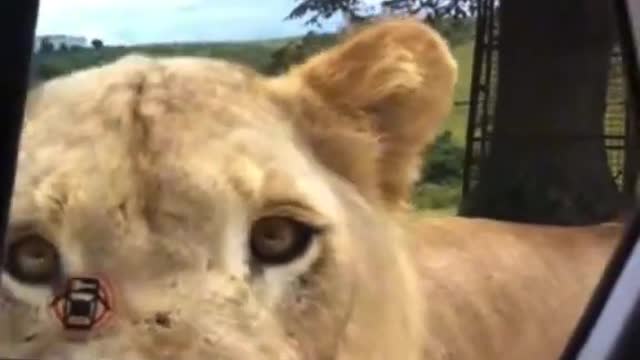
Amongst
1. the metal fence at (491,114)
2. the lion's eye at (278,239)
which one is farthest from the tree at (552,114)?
the lion's eye at (278,239)

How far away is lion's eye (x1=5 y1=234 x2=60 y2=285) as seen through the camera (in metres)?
1.03

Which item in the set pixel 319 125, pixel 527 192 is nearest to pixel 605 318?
pixel 527 192

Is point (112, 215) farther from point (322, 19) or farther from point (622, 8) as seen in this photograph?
point (622, 8)

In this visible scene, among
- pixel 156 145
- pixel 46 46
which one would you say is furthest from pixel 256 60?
pixel 46 46

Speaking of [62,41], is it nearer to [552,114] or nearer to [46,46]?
[46,46]

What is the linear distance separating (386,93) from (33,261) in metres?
0.33

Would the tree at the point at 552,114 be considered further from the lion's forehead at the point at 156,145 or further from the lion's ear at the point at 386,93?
the lion's forehead at the point at 156,145

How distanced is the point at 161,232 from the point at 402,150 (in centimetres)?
27

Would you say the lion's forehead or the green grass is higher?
the green grass

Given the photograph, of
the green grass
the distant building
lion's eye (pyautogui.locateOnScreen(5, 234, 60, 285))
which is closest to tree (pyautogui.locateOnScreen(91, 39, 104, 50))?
the distant building

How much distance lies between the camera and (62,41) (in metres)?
0.97

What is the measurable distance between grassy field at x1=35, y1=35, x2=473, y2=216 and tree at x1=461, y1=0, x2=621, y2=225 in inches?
1.3

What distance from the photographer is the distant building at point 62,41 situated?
3.07ft

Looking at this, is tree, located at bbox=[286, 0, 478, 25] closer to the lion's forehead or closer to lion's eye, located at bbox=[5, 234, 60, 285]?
the lion's forehead
